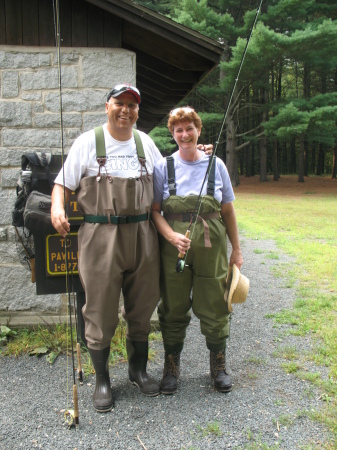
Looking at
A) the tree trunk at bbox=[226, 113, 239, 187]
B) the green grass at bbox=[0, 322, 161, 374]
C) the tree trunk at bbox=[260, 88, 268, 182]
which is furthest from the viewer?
the tree trunk at bbox=[260, 88, 268, 182]

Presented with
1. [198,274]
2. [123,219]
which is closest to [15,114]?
[123,219]

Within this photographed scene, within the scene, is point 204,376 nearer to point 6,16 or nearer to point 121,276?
point 121,276

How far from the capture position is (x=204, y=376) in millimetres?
3604

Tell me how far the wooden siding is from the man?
1678mm

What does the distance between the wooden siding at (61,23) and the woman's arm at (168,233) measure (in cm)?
212

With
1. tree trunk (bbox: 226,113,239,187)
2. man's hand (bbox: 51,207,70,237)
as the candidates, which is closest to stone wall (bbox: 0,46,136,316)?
man's hand (bbox: 51,207,70,237)

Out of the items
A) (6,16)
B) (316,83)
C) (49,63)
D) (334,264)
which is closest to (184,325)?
(49,63)

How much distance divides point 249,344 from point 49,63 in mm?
3448

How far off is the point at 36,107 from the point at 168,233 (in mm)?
2232

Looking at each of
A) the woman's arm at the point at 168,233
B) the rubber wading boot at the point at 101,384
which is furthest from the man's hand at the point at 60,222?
the rubber wading boot at the point at 101,384

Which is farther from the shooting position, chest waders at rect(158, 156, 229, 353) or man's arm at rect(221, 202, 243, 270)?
man's arm at rect(221, 202, 243, 270)

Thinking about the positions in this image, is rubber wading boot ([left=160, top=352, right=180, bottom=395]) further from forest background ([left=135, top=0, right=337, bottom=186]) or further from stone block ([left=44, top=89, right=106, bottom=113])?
forest background ([left=135, top=0, right=337, bottom=186])

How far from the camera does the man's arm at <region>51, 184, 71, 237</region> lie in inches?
109

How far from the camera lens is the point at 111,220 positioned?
2.96 m
